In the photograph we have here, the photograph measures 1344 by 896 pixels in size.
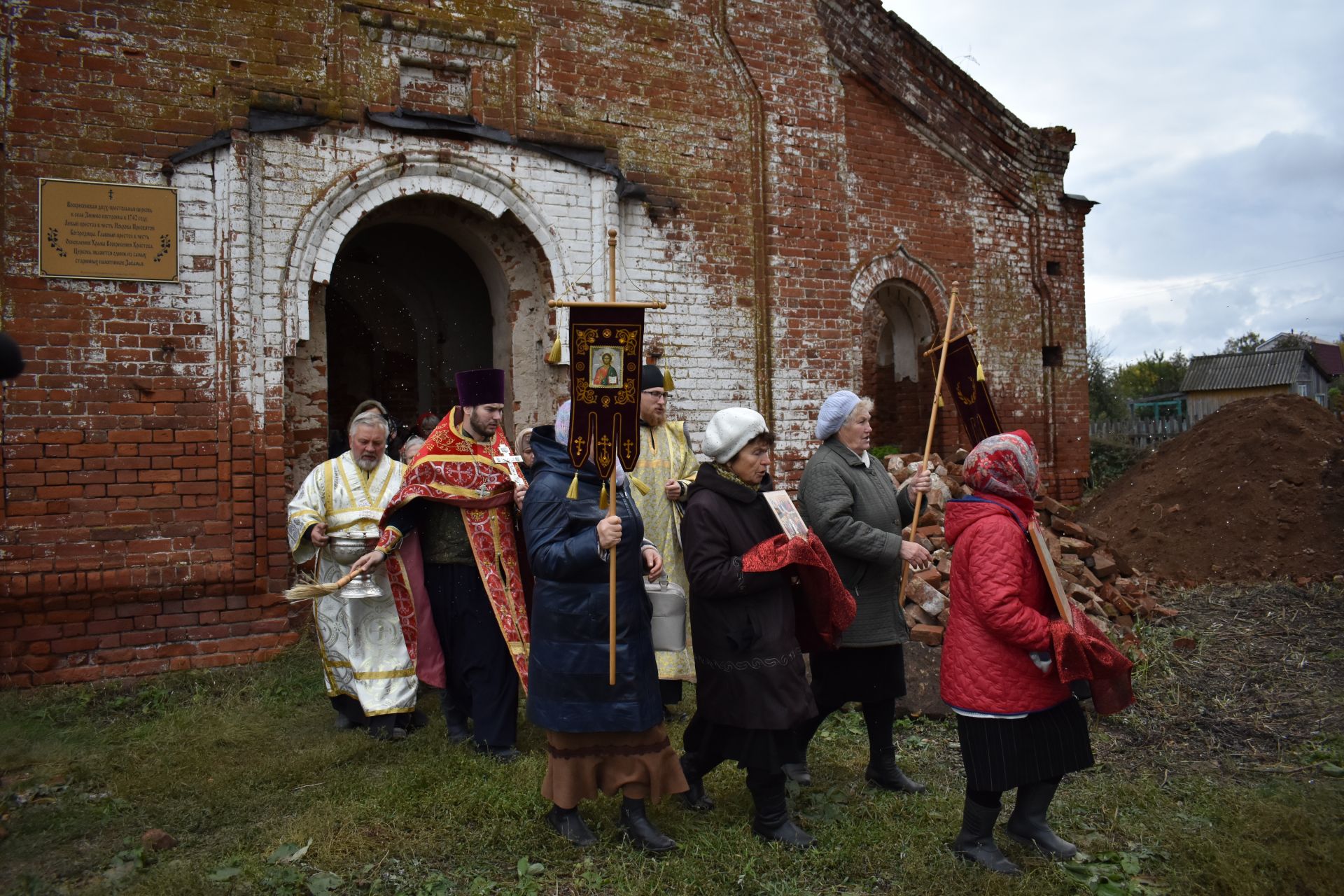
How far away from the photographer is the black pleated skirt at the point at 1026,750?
3.37 meters

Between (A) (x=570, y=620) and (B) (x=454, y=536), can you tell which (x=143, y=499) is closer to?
(B) (x=454, y=536)

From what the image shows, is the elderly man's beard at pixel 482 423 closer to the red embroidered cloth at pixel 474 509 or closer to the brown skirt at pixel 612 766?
the red embroidered cloth at pixel 474 509

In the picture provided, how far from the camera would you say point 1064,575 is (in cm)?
709

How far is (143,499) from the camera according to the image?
21.0 ft

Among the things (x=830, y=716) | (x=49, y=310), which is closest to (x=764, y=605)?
(x=830, y=716)

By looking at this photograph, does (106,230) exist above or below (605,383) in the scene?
above

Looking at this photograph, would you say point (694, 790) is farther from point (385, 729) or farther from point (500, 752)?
point (385, 729)

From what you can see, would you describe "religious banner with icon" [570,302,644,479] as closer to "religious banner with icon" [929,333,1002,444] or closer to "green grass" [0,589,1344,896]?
"green grass" [0,589,1344,896]

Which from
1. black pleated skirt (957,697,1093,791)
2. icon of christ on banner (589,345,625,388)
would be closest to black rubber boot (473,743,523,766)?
icon of christ on banner (589,345,625,388)

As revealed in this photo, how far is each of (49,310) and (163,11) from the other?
2.24 m

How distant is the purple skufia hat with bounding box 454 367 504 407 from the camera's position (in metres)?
5.16

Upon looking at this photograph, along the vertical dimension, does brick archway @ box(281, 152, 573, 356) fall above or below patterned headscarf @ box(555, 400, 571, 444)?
above

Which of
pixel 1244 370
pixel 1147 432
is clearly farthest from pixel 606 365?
pixel 1244 370

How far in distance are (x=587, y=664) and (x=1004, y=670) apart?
60.6 inches
